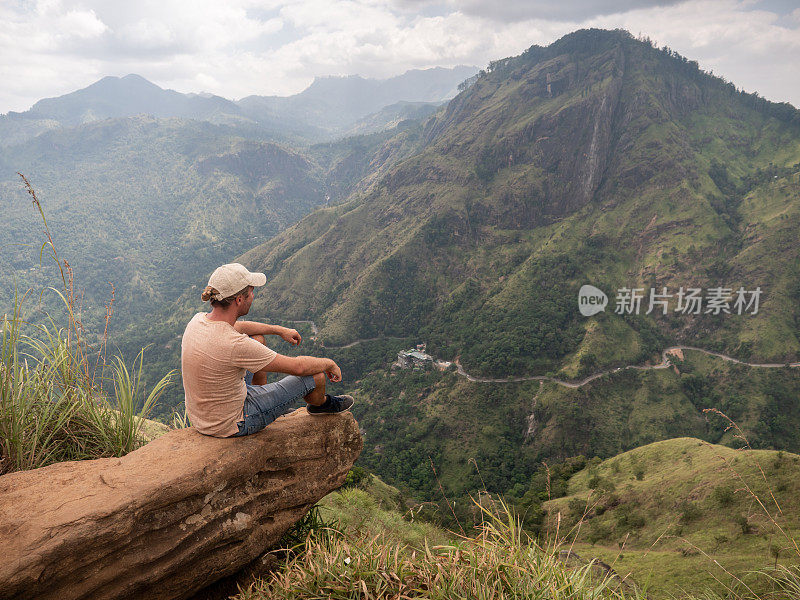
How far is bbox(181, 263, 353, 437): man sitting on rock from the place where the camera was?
403 cm

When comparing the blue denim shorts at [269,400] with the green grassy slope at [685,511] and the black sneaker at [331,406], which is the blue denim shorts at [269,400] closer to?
the black sneaker at [331,406]

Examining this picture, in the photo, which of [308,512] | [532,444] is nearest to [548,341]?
[532,444]

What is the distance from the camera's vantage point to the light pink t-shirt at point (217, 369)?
4.02m

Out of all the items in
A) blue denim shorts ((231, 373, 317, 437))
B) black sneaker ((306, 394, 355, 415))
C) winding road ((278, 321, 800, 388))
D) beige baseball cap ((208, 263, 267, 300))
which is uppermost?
beige baseball cap ((208, 263, 267, 300))

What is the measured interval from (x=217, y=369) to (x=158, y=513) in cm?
143

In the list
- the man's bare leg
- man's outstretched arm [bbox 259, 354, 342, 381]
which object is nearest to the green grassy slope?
the man's bare leg

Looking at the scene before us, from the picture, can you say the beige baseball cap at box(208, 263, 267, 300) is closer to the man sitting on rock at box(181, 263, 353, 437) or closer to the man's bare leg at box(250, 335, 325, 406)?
the man sitting on rock at box(181, 263, 353, 437)

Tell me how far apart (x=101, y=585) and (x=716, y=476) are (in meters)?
35.4

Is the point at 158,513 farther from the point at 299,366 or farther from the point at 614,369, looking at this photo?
the point at 614,369

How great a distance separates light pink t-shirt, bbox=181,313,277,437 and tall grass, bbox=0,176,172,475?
802 mm

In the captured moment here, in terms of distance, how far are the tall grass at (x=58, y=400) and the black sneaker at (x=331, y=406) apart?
2.10 meters

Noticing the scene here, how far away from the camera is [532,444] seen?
6462 centimetres

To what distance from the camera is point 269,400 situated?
15.3ft

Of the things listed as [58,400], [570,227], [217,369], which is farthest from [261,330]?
[570,227]
